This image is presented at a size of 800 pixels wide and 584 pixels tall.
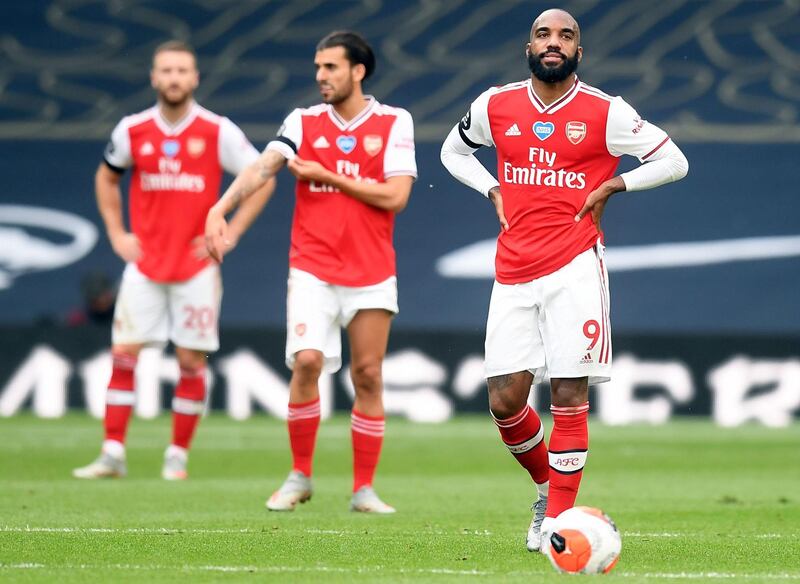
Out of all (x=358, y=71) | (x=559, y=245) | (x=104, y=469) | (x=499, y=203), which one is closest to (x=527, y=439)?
(x=559, y=245)

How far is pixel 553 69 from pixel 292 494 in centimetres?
267

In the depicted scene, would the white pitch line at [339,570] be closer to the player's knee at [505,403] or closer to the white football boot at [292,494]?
the player's knee at [505,403]

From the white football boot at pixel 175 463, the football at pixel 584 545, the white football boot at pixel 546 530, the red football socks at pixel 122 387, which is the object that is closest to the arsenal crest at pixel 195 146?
the red football socks at pixel 122 387

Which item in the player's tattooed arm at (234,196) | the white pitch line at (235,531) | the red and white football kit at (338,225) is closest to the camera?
the white pitch line at (235,531)

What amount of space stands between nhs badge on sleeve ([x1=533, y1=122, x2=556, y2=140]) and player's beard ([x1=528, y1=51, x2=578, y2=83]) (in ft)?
0.57

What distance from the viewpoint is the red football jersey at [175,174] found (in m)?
9.88

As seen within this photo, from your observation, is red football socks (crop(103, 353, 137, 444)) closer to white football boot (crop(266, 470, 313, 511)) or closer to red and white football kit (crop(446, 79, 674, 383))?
white football boot (crop(266, 470, 313, 511))

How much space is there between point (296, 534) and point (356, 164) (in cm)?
221

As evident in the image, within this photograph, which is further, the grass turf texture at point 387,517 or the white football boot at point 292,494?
the white football boot at point 292,494

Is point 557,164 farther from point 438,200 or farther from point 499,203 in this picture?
point 438,200

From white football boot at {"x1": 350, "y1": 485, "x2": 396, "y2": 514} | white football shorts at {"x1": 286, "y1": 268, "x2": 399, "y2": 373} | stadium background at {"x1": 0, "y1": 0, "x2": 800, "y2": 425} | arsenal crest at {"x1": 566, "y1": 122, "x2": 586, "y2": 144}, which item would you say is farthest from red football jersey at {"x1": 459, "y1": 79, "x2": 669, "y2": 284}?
stadium background at {"x1": 0, "y1": 0, "x2": 800, "y2": 425}

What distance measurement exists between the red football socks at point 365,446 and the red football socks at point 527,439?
1450 millimetres

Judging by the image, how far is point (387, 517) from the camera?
7.67m

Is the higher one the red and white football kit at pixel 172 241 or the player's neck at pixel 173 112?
the player's neck at pixel 173 112
